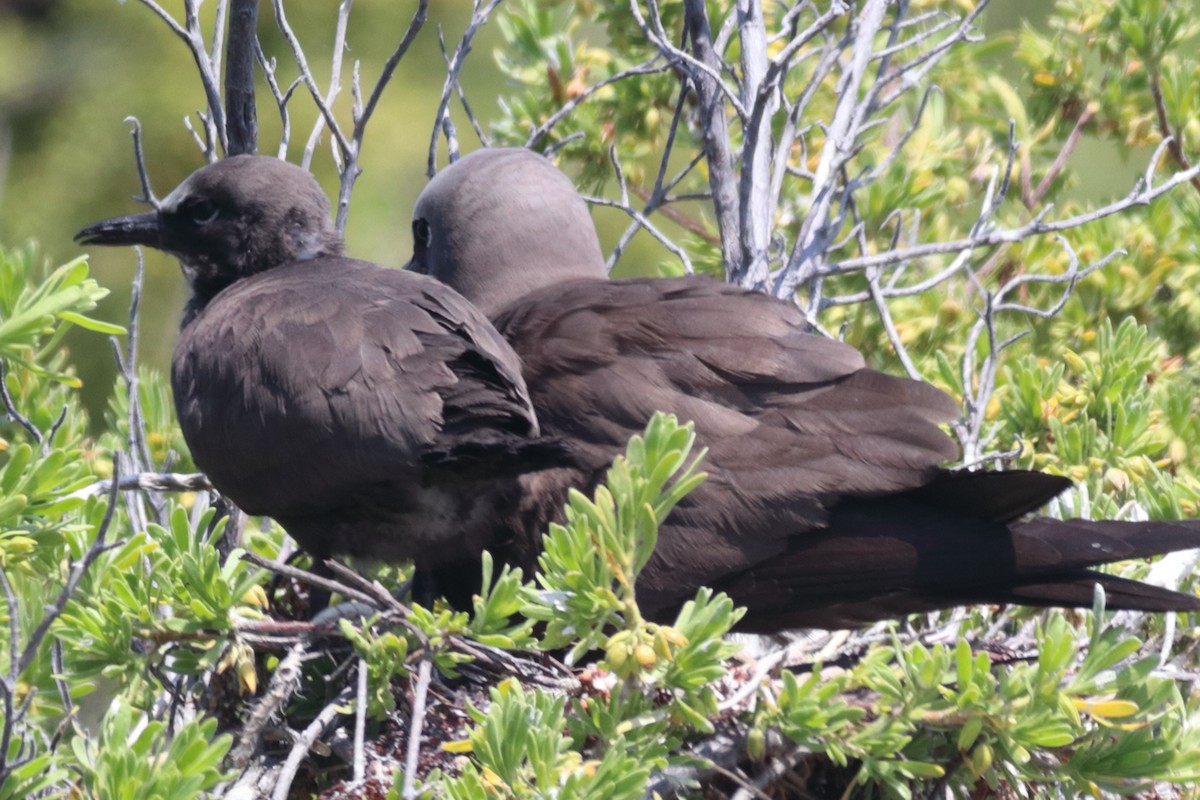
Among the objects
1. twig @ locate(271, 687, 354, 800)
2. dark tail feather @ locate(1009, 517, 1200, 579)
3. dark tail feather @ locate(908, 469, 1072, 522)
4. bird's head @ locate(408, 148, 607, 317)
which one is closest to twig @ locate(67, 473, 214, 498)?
twig @ locate(271, 687, 354, 800)

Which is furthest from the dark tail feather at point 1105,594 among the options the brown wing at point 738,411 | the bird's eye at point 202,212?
the bird's eye at point 202,212

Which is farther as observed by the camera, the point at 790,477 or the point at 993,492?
the point at 790,477

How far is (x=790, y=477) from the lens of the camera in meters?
2.98

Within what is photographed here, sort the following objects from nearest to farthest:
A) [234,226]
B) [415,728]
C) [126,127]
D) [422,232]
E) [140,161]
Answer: [415,728], [140,161], [234,226], [422,232], [126,127]

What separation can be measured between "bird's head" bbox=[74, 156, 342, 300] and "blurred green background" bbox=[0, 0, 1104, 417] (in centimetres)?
302

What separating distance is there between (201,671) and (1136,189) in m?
2.49

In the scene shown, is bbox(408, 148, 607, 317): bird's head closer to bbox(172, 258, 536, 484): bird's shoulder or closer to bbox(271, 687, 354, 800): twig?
bbox(172, 258, 536, 484): bird's shoulder

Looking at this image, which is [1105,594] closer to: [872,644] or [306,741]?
[872,644]

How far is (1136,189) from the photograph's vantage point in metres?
3.66

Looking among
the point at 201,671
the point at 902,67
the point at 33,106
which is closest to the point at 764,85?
the point at 902,67

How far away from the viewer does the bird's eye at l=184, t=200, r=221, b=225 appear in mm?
3770

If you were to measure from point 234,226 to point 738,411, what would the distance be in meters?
1.48

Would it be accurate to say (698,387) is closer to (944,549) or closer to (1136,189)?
(944,549)

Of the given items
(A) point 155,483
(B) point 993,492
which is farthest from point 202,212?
(B) point 993,492
